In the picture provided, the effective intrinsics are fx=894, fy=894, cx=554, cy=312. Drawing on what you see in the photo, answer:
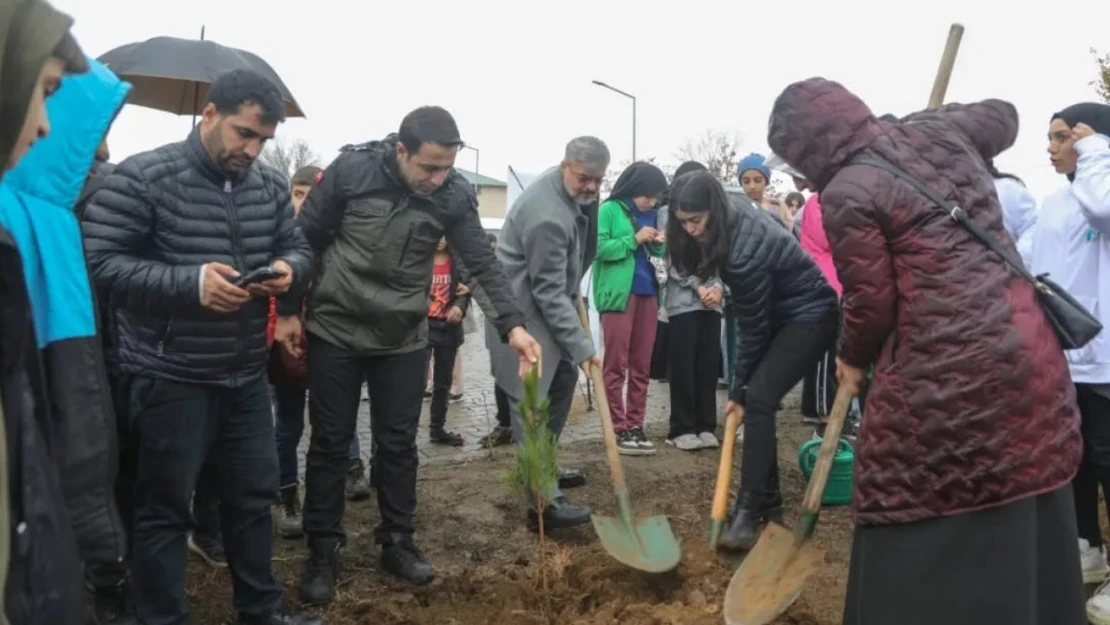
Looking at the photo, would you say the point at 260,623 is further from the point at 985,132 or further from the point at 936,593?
the point at 985,132

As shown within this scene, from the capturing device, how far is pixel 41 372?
67.1 inches

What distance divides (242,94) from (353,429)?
1.50 m

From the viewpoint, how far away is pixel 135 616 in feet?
11.0

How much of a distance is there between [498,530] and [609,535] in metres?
0.88

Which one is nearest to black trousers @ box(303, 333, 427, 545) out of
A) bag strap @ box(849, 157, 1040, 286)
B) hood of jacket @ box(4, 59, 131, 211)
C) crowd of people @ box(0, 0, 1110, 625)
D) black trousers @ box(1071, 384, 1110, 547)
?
crowd of people @ box(0, 0, 1110, 625)

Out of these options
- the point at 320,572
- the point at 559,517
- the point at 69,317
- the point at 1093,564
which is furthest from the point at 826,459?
the point at 69,317

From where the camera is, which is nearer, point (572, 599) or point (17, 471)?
point (17, 471)

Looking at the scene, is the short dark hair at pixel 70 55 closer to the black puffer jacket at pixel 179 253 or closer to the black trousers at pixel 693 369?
the black puffer jacket at pixel 179 253

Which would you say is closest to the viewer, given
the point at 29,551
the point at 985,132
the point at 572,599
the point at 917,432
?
the point at 29,551

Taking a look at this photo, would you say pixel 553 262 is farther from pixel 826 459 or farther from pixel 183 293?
pixel 183 293

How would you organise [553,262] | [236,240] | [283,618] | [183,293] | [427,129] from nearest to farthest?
[183,293] → [236,240] → [283,618] → [427,129] → [553,262]

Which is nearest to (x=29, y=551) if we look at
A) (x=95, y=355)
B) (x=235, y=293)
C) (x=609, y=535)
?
(x=95, y=355)

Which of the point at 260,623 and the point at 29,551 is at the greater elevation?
the point at 29,551

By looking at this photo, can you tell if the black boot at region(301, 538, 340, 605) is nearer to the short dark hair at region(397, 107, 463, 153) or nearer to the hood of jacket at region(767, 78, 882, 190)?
the short dark hair at region(397, 107, 463, 153)
